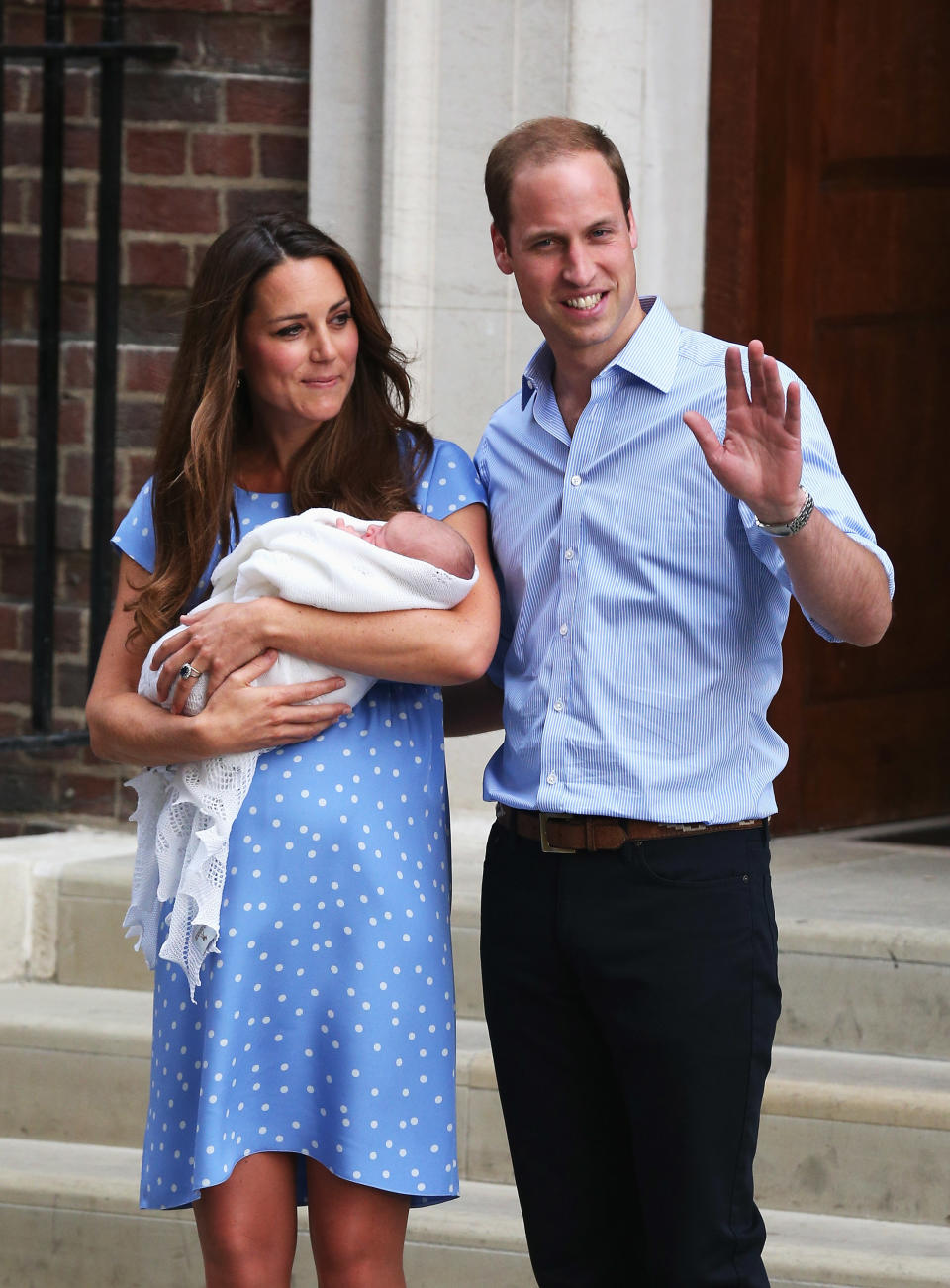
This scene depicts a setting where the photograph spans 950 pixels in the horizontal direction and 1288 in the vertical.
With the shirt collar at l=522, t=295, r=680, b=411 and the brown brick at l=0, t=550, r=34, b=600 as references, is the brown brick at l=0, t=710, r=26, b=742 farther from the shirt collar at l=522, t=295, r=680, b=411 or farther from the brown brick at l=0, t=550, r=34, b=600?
the shirt collar at l=522, t=295, r=680, b=411

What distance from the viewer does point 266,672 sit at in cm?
237

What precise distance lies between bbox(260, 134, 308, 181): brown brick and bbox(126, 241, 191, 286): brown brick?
0.89 feet

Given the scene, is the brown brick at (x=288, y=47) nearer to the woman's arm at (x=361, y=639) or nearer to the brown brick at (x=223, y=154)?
the brown brick at (x=223, y=154)

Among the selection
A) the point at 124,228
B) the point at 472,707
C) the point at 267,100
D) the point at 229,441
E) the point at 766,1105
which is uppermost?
the point at 267,100

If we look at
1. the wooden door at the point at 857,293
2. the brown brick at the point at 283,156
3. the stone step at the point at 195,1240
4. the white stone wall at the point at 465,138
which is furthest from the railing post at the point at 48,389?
the wooden door at the point at 857,293

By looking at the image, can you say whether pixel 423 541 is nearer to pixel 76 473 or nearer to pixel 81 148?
pixel 76 473

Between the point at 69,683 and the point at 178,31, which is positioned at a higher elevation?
the point at 178,31

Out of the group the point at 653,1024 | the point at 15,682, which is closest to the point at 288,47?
the point at 15,682

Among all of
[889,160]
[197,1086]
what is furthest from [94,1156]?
[889,160]

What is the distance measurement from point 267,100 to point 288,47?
13cm

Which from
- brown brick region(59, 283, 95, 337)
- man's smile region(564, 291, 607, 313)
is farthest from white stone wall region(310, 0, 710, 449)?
man's smile region(564, 291, 607, 313)

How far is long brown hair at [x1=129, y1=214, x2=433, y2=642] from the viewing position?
2457mm

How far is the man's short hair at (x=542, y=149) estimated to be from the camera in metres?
2.33

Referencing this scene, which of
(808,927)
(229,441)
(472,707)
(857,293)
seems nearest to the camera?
(229,441)
